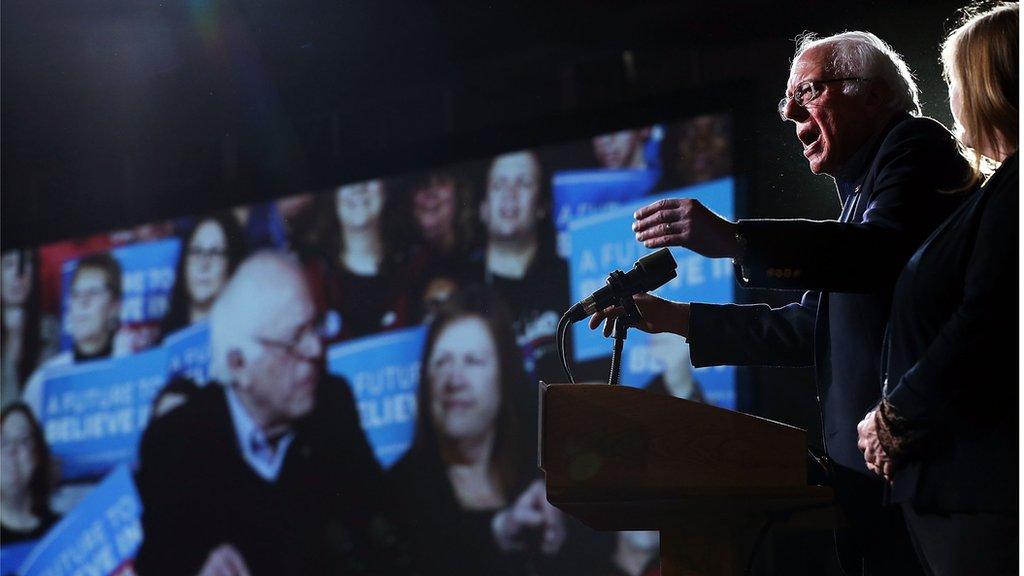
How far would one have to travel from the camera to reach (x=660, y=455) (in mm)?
1265

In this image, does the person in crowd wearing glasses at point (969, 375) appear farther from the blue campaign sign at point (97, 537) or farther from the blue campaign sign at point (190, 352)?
the blue campaign sign at point (97, 537)

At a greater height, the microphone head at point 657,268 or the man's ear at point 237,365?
the microphone head at point 657,268

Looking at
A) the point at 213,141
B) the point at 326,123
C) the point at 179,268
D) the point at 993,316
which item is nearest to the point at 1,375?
the point at 179,268

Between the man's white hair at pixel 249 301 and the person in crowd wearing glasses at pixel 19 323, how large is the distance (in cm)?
98

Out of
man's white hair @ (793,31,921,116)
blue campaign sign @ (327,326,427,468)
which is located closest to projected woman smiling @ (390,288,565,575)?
blue campaign sign @ (327,326,427,468)

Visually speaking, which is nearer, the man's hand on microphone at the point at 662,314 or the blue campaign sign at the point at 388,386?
the man's hand on microphone at the point at 662,314

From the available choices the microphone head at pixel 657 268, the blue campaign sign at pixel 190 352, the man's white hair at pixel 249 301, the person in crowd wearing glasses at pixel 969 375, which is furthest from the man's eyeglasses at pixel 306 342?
the person in crowd wearing glasses at pixel 969 375

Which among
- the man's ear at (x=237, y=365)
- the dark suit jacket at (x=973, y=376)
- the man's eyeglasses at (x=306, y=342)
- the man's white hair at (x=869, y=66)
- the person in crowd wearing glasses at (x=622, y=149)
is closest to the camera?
the dark suit jacket at (x=973, y=376)

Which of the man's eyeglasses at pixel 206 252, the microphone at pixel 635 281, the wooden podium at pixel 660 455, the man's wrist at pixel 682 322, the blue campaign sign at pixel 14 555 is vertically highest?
the microphone at pixel 635 281

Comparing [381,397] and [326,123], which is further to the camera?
[326,123]

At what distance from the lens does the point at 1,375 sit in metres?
4.61

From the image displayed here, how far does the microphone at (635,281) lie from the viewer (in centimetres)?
154

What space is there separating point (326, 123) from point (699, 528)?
339 cm

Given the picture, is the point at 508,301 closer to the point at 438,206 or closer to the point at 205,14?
the point at 438,206
